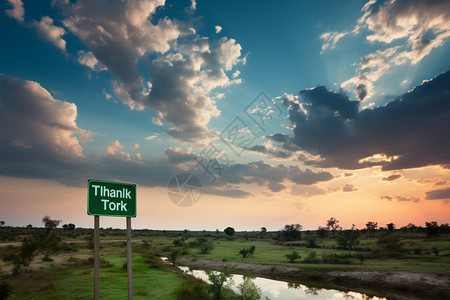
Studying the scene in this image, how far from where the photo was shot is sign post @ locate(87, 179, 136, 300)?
28.2ft

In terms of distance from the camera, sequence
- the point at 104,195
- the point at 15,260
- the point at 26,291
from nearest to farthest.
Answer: the point at 104,195, the point at 26,291, the point at 15,260

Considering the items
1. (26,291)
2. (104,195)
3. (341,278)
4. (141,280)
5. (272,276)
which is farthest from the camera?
(272,276)

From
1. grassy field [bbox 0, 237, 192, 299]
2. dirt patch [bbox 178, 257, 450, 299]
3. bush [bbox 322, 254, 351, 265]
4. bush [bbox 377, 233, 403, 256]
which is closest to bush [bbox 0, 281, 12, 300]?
grassy field [bbox 0, 237, 192, 299]

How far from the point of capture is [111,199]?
9203 mm

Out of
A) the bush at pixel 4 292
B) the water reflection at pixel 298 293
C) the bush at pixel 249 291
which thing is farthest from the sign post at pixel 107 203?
the water reflection at pixel 298 293

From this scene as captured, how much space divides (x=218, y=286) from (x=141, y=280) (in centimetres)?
1106

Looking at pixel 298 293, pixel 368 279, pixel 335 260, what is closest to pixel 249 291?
pixel 298 293

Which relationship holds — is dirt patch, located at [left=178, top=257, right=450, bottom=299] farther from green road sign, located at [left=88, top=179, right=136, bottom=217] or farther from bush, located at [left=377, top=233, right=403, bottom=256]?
green road sign, located at [left=88, top=179, right=136, bottom=217]

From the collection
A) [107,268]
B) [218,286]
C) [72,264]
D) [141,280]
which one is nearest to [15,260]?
[72,264]

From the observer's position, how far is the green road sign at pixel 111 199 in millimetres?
8672

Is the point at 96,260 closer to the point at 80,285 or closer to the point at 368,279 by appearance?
the point at 80,285

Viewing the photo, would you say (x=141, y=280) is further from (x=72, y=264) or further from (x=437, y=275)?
(x=437, y=275)

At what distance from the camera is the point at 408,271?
37.4 metres

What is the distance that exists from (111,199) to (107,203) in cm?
20
